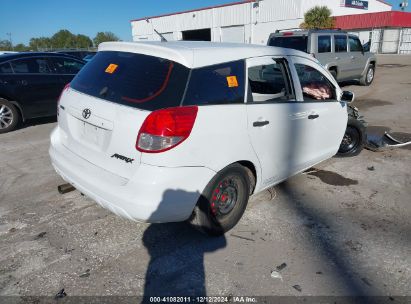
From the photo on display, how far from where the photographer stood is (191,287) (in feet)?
8.56

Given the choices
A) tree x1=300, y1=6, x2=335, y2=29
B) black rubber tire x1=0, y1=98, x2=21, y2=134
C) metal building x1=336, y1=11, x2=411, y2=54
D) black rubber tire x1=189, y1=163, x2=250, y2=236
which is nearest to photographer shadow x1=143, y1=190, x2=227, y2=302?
black rubber tire x1=189, y1=163, x2=250, y2=236

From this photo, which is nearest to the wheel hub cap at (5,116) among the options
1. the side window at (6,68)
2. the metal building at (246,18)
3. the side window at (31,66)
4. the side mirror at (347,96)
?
the side window at (6,68)

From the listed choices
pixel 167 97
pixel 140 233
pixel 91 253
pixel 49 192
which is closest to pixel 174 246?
pixel 140 233

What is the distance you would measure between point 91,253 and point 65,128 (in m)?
1.20

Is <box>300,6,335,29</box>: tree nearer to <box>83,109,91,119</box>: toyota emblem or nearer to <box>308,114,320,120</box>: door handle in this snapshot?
<box>308,114,320,120</box>: door handle

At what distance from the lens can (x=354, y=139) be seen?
5.42m

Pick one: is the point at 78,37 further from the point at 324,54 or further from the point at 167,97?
the point at 167,97

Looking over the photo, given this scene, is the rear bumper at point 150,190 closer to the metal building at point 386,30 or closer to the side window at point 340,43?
the side window at point 340,43

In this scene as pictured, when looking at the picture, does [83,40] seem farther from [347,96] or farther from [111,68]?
[111,68]

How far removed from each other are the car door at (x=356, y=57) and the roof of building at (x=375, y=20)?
26.9 m

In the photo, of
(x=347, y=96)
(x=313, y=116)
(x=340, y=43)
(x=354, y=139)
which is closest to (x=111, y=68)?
(x=313, y=116)

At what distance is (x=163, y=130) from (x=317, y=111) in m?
2.15

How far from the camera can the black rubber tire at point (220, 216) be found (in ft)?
9.46

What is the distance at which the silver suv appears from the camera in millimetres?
10445
